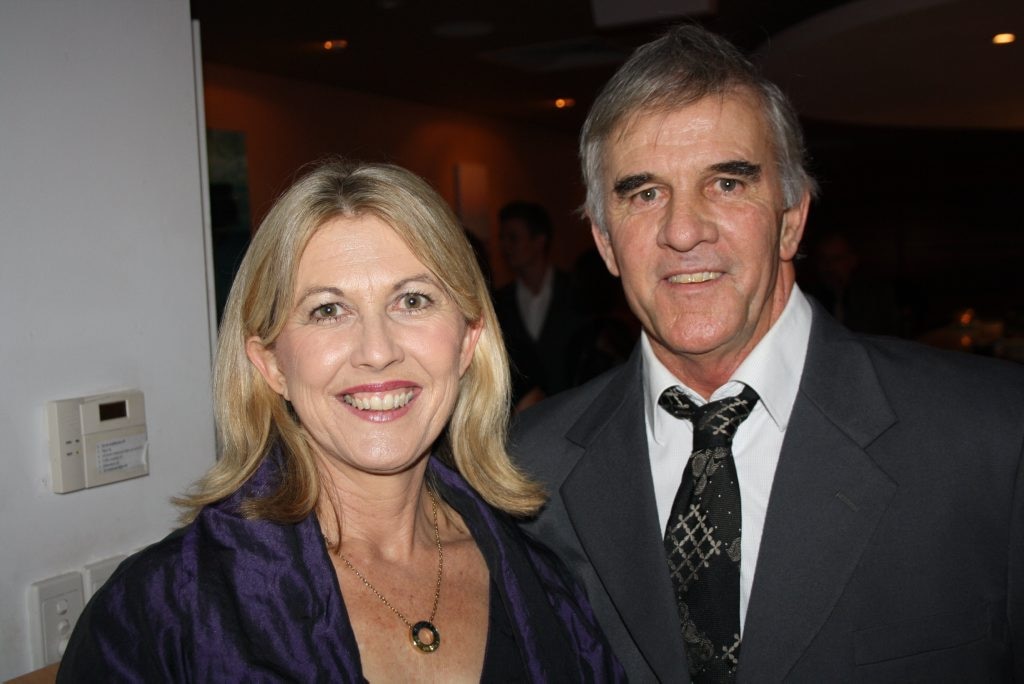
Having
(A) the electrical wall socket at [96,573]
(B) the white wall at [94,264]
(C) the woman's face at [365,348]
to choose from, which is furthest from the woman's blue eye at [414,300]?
(A) the electrical wall socket at [96,573]

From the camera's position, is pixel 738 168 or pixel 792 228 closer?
pixel 738 168

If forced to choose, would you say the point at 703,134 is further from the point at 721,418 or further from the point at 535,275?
the point at 535,275

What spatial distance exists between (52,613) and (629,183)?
56.2 inches

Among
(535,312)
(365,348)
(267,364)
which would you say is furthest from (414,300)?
(535,312)

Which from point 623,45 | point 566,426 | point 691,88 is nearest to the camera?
point 691,88

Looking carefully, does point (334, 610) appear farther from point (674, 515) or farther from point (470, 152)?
point (470, 152)

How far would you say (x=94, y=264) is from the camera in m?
1.80

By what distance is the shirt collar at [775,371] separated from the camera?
1.68 meters

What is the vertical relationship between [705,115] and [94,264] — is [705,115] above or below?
above

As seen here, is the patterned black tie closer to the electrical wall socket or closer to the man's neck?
the electrical wall socket

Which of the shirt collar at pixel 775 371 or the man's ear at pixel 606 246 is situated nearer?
the shirt collar at pixel 775 371

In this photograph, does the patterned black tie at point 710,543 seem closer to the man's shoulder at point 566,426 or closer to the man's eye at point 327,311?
the man's shoulder at point 566,426

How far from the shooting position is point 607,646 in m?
1.75

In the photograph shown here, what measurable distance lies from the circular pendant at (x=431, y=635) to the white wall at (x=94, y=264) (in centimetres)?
74
